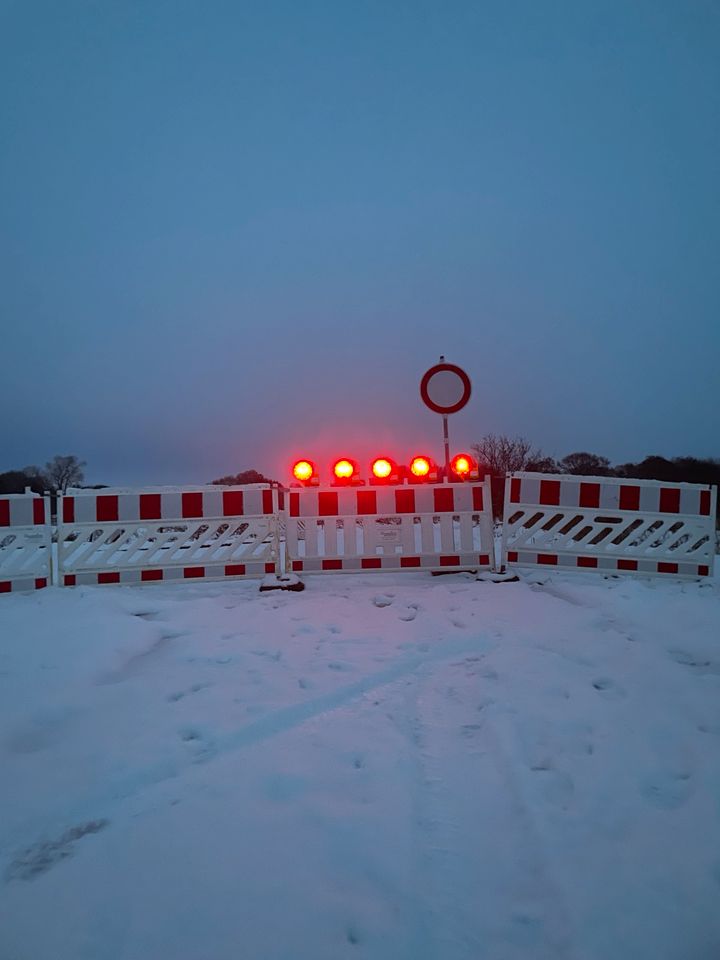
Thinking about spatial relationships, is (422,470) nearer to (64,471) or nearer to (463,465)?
(463,465)

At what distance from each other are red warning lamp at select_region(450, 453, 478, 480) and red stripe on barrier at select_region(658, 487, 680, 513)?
2.75 meters

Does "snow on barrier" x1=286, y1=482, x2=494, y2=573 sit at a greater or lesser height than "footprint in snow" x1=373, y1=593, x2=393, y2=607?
greater

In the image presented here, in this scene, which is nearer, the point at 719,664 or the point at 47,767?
the point at 47,767

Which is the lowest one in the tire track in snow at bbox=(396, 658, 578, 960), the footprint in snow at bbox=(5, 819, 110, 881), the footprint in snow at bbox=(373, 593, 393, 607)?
the footprint in snow at bbox=(373, 593, 393, 607)

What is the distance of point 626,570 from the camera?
23.9ft

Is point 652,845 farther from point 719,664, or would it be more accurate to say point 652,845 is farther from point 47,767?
point 47,767

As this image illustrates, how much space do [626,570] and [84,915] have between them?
7.27m

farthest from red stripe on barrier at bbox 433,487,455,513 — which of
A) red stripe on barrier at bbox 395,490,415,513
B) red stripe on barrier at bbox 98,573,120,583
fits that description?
red stripe on barrier at bbox 98,573,120,583

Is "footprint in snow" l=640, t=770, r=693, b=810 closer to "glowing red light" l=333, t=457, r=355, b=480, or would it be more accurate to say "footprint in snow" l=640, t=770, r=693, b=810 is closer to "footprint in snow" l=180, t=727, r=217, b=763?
"footprint in snow" l=180, t=727, r=217, b=763

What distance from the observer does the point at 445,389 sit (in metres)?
8.23

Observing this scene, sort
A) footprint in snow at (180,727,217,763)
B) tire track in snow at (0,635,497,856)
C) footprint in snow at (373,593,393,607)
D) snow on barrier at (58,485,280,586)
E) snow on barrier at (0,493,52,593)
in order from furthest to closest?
snow on barrier at (58,485,280,586) < snow on barrier at (0,493,52,593) < footprint in snow at (373,593,393,607) < footprint in snow at (180,727,217,763) < tire track in snow at (0,635,497,856)

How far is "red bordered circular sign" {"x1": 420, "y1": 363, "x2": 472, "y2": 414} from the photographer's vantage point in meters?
8.15

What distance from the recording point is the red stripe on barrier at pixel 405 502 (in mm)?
7262

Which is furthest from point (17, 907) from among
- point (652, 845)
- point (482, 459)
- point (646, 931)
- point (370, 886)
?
point (482, 459)
